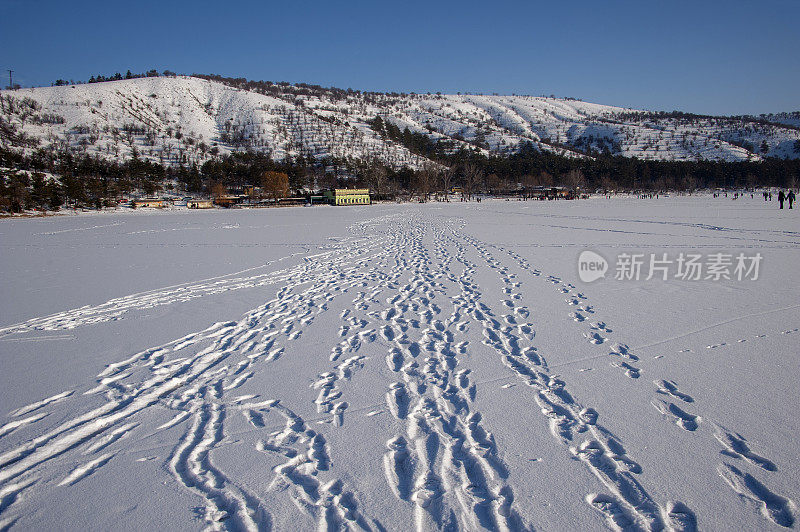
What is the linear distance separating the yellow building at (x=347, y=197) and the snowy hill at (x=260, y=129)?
37.9 metres

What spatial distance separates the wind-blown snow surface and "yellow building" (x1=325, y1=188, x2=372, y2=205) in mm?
67402

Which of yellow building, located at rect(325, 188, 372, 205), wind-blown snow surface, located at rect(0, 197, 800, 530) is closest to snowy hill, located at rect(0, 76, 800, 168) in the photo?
yellow building, located at rect(325, 188, 372, 205)

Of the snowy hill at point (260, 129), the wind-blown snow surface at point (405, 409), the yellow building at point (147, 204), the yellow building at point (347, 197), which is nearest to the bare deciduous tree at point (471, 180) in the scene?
the snowy hill at point (260, 129)

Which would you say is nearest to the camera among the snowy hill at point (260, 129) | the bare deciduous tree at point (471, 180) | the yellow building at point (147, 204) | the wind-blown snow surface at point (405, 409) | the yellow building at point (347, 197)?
the wind-blown snow surface at point (405, 409)

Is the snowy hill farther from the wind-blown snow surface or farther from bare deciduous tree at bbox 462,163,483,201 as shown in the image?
the wind-blown snow surface

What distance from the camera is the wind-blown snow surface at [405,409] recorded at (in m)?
2.50

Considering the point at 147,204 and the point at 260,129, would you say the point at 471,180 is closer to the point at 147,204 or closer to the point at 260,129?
the point at 147,204

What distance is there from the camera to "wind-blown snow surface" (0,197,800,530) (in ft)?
8.21

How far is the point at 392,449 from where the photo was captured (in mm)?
3039

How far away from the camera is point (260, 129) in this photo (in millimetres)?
125250

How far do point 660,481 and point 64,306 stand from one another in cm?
935

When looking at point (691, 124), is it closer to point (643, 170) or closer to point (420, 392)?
point (643, 170)

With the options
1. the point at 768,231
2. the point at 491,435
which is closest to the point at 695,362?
the point at 491,435

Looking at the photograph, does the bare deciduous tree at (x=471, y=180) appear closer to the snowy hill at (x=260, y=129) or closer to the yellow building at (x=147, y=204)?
the snowy hill at (x=260, y=129)
